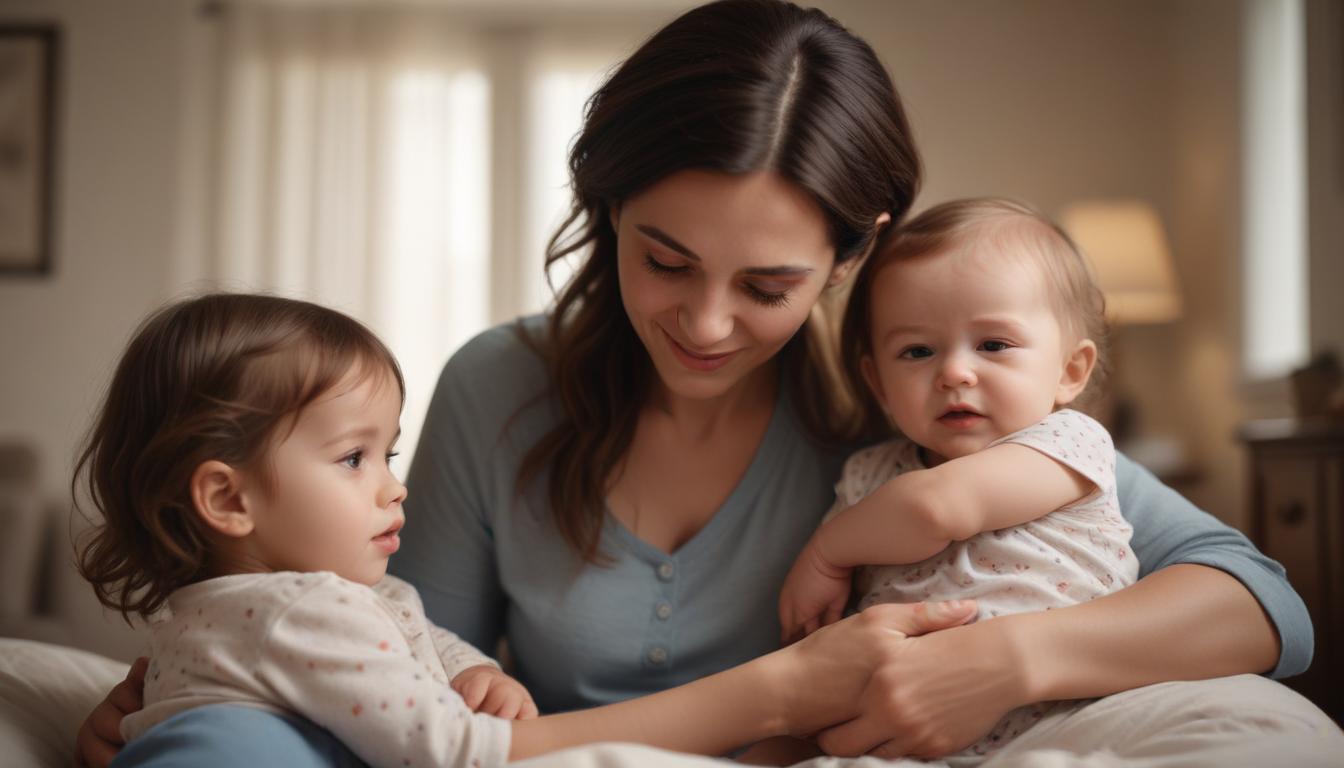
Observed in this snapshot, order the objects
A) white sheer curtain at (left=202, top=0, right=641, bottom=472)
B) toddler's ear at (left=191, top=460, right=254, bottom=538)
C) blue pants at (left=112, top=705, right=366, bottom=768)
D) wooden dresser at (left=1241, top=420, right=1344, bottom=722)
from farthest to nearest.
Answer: white sheer curtain at (left=202, top=0, right=641, bottom=472) → wooden dresser at (left=1241, top=420, right=1344, bottom=722) → toddler's ear at (left=191, top=460, right=254, bottom=538) → blue pants at (left=112, top=705, right=366, bottom=768)

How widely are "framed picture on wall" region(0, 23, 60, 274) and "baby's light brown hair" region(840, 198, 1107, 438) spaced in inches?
202

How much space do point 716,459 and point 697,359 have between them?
265 millimetres

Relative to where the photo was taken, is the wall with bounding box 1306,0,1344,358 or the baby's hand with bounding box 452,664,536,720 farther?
the wall with bounding box 1306,0,1344,358

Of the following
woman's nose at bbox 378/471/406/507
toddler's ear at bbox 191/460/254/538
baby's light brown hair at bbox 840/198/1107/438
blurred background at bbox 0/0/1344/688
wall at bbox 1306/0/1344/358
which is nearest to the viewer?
toddler's ear at bbox 191/460/254/538

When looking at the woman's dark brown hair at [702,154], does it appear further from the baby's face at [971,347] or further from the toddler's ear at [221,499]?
the toddler's ear at [221,499]

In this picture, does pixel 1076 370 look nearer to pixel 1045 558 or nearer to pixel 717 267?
pixel 1045 558

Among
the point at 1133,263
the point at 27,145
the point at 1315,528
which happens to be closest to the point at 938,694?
the point at 1315,528

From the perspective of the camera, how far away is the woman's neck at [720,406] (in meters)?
1.59

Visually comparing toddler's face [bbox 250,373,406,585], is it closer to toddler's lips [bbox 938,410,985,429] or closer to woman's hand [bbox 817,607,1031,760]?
woman's hand [bbox 817,607,1031,760]

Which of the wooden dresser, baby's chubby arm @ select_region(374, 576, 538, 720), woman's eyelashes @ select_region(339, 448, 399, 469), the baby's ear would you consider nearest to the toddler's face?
woman's eyelashes @ select_region(339, 448, 399, 469)

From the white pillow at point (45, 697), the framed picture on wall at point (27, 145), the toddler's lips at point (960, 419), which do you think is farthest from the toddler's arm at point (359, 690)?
the framed picture on wall at point (27, 145)

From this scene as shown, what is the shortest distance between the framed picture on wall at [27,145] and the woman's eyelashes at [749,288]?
507cm

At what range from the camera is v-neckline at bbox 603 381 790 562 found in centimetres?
147

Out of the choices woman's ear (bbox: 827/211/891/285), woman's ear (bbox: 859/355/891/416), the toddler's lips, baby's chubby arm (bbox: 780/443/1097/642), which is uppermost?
woman's ear (bbox: 827/211/891/285)
